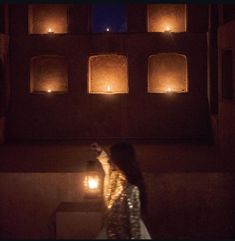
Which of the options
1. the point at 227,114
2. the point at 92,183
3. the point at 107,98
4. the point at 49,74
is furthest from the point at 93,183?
the point at 49,74

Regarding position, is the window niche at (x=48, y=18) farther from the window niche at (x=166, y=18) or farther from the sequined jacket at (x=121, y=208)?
the sequined jacket at (x=121, y=208)

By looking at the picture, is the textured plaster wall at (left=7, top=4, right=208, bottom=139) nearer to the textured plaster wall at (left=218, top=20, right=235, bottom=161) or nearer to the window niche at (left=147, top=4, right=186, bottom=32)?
the window niche at (left=147, top=4, right=186, bottom=32)

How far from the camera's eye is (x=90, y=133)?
16484mm

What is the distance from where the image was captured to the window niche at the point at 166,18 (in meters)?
17.3

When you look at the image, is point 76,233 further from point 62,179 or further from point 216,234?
point 216,234

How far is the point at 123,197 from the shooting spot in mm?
4949

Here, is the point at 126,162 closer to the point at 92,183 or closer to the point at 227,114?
the point at 92,183

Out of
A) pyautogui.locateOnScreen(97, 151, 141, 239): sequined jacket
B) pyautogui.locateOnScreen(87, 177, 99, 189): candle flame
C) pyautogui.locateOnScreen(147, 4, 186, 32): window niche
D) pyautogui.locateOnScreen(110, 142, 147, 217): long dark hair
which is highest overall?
pyautogui.locateOnScreen(147, 4, 186, 32): window niche

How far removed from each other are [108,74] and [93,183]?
8784mm

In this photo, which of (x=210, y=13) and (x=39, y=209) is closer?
(x=39, y=209)

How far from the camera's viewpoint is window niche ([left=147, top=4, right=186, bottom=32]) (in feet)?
56.9

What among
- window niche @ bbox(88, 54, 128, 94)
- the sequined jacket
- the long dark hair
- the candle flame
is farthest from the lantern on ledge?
window niche @ bbox(88, 54, 128, 94)

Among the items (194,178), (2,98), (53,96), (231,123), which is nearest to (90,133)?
(53,96)

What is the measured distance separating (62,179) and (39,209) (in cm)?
68
